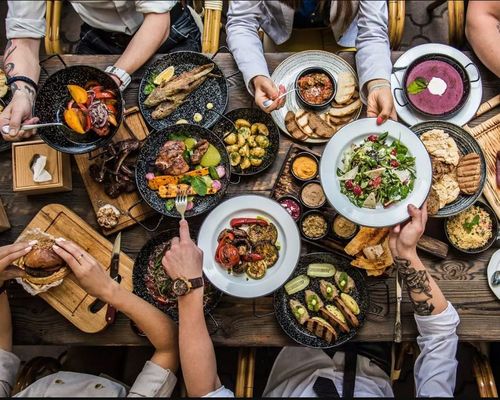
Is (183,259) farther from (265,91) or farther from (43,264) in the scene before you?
(265,91)

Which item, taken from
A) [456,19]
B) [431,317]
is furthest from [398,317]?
[456,19]

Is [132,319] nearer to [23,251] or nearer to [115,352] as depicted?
[23,251]

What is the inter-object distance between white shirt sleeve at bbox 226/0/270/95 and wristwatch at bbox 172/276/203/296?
919 mm

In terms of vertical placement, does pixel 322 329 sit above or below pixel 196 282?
below

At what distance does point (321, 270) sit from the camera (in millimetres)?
2078

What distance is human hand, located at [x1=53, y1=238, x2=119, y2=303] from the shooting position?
73.9 inches

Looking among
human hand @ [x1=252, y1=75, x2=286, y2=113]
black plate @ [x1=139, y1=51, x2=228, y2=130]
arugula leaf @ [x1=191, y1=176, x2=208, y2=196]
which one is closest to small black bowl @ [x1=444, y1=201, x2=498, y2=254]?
human hand @ [x1=252, y1=75, x2=286, y2=113]

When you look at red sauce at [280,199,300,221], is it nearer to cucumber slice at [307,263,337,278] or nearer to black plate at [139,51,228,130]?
cucumber slice at [307,263,337,278]

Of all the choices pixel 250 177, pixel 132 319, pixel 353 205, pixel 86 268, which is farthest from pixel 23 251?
pixel 353 205

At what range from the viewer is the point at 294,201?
2131 millimetres

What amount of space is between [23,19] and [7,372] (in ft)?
5.39

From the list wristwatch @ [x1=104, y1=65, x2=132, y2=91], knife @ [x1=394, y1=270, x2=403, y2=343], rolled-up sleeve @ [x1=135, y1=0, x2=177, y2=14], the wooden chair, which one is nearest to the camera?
knife @ [x1=394, y1=270, x2=403, y2=343]

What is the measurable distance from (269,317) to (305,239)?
372 millimetres

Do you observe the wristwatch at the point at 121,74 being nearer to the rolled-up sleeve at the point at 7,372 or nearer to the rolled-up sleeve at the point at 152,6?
the rolled-up sleeve at the point at 152,6
